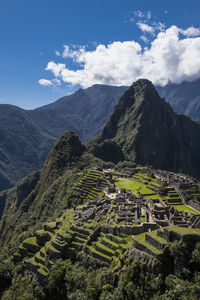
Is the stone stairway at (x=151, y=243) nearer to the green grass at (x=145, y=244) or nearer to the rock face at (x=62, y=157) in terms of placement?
the green grass at (x=145, y=244)

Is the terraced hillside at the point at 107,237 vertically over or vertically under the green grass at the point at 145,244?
under

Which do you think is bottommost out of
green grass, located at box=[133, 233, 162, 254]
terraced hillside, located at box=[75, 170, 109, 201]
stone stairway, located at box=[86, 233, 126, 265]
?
terraced hillside, located at box=[75, 170, 109, 201]

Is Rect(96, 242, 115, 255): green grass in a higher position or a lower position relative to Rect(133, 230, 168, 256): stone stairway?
lower

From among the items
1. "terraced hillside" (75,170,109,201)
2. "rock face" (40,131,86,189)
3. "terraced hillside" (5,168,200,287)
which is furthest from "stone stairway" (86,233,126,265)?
"rock face" (40,131,86,189)

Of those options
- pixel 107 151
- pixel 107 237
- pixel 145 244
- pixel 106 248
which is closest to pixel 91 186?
pixel 107 237

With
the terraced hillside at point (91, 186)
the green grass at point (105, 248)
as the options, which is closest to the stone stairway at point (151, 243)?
the green grass at point (105, 248)

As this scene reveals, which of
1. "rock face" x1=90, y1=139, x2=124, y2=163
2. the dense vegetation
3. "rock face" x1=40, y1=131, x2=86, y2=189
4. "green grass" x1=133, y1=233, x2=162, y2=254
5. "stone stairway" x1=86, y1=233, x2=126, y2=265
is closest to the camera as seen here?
the dense vegetation

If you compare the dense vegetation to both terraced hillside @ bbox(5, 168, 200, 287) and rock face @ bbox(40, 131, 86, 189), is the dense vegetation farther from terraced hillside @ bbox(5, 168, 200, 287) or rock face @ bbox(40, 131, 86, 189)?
rock face @ bbox(40, 131, 86, 189)

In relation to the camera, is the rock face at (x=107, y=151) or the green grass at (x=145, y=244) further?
the rock face at (x=107, y=151)

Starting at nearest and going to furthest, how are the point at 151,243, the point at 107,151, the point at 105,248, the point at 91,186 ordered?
1. the point at 151,243
2. the point at 105,248
3. the point at 91,186
4. the point at 107,151

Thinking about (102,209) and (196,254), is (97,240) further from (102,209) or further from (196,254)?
(196,254)

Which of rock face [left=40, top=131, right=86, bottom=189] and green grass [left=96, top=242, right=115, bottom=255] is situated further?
rock face [left=40, top=131, right=86, bottom=189]

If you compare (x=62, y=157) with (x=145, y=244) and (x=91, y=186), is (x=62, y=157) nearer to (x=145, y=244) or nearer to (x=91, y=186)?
(x=91, y=186)
